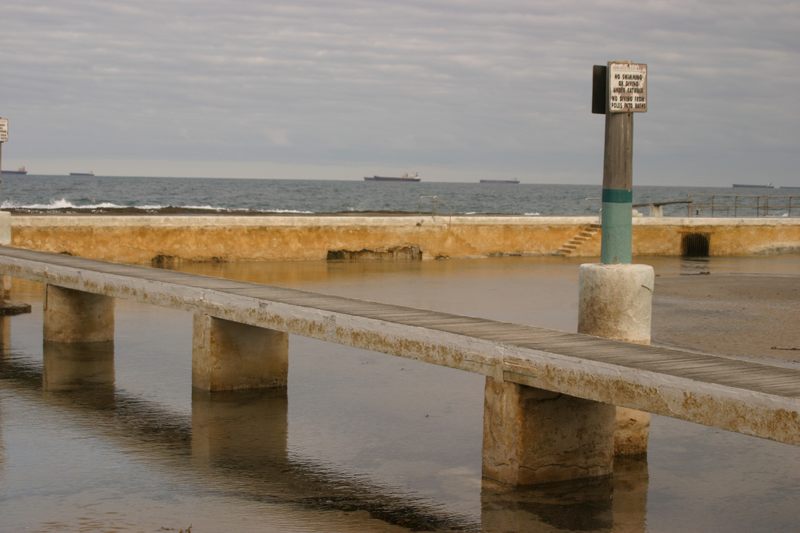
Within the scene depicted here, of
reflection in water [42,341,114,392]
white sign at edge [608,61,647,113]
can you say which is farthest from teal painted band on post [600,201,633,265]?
reflection in water [42,341,114,392]

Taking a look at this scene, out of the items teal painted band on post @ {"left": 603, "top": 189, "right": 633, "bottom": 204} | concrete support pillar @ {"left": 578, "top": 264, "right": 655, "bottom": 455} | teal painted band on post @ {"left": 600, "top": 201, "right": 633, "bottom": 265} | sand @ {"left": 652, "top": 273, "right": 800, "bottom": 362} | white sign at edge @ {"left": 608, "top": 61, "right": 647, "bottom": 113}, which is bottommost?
sand @ {"left": 652, "top": 273, "right": 800, "bottom": 362}

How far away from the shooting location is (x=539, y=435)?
8992 mm

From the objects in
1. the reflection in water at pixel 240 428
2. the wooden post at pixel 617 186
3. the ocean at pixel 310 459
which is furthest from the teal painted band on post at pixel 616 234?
the reflection in water at pixel 240 428

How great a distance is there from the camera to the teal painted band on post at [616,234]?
10078mm

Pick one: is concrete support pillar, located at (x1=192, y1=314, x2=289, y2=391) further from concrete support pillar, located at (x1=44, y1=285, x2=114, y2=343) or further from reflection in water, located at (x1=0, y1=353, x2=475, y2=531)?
concrete support pillar, located at (x1=44, y1=285, x2=114, y2=343)

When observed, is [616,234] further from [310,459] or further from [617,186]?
[310,459]

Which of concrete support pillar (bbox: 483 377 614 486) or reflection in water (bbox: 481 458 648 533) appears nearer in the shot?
reflection in water (bbox: 481 458 648 533)

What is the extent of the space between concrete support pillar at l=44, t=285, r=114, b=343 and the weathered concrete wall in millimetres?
10204

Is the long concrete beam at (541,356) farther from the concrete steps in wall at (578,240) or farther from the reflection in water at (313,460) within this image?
the concrete steps in wall at (578,240)

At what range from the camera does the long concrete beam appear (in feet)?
24.3

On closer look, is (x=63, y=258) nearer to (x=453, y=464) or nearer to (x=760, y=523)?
(x=453, y=464)

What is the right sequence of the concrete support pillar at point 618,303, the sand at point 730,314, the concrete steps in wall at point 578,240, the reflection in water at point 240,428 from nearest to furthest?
the concrete support pillar at point 618,303 → the reflection in water at point 240,428 → the sand at point 730,314 → the concrete steps in wall at point 578,240

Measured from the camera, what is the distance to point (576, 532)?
821 cm

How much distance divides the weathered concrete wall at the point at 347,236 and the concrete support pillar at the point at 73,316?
33.5ft
